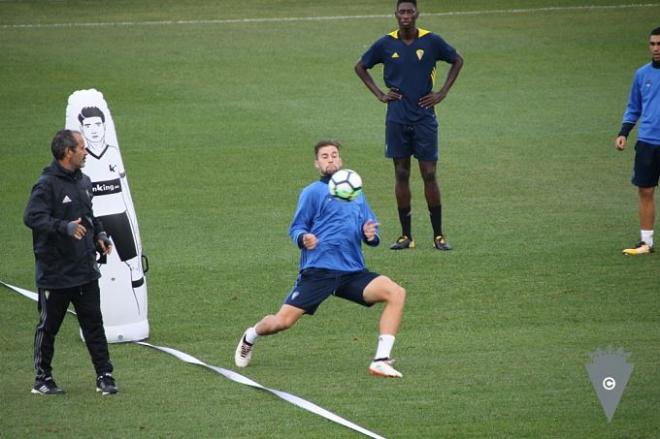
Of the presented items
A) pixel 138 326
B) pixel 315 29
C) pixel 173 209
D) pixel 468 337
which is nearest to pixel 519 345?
pixel 468 337

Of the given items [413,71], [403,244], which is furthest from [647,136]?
[403,244]

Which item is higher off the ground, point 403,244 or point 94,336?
point 94,336

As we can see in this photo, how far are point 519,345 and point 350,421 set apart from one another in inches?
93.7

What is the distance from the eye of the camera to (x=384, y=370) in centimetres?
1005

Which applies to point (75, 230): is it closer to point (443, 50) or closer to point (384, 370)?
point (384, 370)

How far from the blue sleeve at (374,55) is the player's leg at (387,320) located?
532cm

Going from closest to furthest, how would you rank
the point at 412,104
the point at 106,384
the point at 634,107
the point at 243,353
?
the point at 106,384
the point at 243,353
the point at 634,107
the point at 412,104

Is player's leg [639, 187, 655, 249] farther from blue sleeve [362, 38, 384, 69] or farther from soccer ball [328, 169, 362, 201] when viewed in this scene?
soccer ball [328, 169, 362, 201]

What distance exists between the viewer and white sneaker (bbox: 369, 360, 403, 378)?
10.0 meters

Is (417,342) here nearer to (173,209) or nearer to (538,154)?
(173,209)

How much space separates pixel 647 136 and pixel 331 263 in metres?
5.35

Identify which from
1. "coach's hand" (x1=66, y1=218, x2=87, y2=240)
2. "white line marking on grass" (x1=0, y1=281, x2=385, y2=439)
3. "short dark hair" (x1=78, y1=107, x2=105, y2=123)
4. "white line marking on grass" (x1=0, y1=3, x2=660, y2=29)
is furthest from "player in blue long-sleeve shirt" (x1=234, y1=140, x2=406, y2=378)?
"white line marking on grass" (x1=0, y1=3, x2=660, y2=29)

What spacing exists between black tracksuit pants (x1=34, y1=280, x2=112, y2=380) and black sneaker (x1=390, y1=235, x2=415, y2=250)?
555 centimetres

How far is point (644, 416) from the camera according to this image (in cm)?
909
